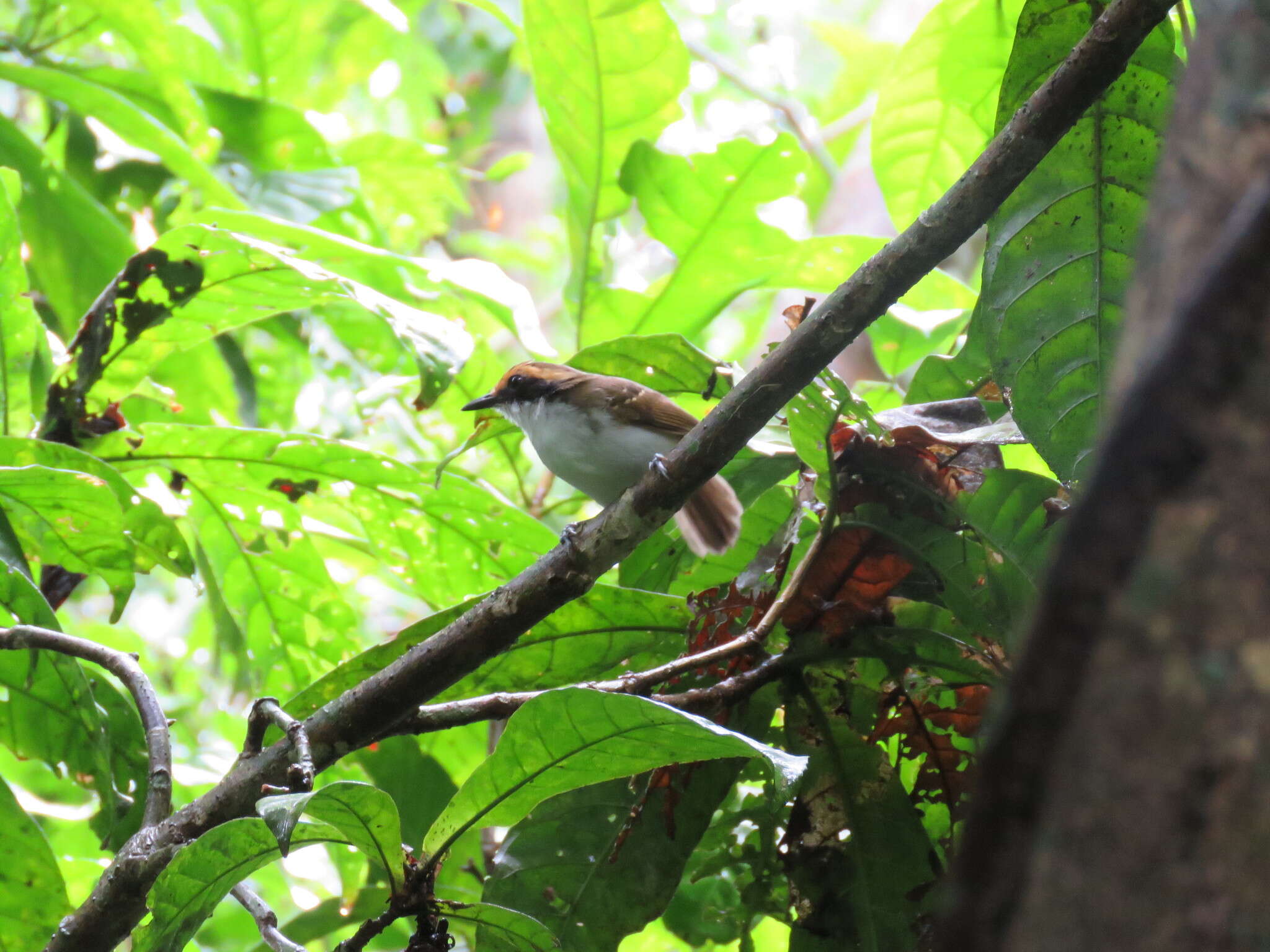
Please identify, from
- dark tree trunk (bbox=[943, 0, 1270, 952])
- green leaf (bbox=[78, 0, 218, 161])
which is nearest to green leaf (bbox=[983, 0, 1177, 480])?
dark tree trunk (bbox=[943, 0, 1270, 952])

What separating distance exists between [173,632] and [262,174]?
272 inches

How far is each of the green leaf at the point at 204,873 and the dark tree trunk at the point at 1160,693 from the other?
1204 mm

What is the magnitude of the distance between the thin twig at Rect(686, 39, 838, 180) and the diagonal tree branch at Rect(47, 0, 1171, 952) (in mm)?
4059

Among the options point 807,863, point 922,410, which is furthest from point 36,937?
point 922,410

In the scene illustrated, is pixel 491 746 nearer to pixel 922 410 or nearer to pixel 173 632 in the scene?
pixel 922 410

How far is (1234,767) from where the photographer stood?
464mm

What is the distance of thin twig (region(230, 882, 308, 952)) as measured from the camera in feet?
5.14

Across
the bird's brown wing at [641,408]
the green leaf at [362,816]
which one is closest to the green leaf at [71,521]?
the green leaf at [362,816]

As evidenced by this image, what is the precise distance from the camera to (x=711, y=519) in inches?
108

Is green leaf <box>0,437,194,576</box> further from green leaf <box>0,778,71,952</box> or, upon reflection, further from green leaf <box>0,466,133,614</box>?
green leaf <box>0,778,71,952</box>

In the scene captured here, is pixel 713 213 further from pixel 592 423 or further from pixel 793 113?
pixel 793 113

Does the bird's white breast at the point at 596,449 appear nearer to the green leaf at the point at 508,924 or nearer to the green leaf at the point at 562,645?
the green leaf at the point at 562,645

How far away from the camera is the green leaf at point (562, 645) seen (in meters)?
1.97

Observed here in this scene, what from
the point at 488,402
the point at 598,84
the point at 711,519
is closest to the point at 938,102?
the point at 598,84
